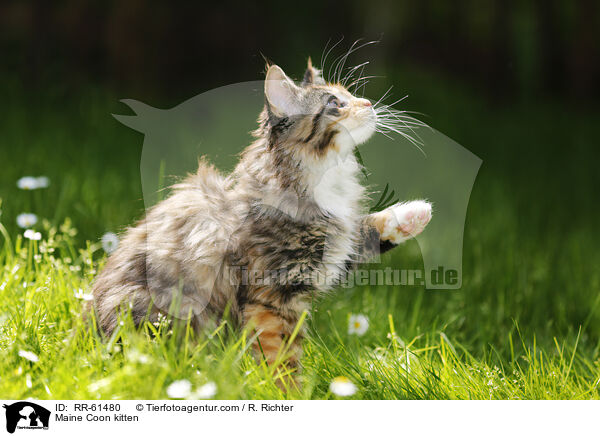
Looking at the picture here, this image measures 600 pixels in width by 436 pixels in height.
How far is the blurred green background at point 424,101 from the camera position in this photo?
9.97 feet

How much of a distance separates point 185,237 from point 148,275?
15 cm

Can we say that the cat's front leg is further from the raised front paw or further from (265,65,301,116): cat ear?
(265,65,301,116): cat ear

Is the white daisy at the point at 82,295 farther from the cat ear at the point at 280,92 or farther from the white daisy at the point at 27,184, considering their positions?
the white daisy at the point at 27,184

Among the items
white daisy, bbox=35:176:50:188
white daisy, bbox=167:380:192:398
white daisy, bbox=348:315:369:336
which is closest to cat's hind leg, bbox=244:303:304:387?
white daisy, bbox=167:380:192:398

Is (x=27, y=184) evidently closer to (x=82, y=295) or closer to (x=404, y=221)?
(x=82, y=295)

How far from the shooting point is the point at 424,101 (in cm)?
401

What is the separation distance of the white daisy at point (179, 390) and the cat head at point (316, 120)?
710 millimetres

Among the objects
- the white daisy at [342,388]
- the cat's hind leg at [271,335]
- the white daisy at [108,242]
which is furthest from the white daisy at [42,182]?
the white daisy at [342,388]

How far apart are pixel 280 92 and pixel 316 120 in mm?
148

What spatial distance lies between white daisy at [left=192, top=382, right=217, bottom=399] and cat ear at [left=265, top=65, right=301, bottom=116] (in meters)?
0.76

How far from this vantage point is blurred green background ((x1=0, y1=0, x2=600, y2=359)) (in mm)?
3039

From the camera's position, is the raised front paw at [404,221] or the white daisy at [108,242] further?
the white daisy at [108,242]
